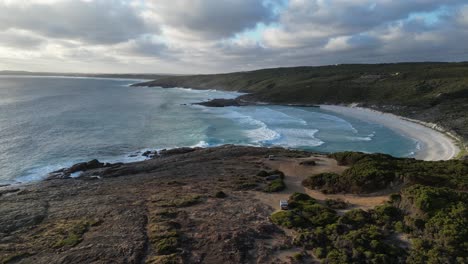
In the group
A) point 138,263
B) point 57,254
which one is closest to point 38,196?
point 57,254

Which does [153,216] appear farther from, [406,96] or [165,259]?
[406,96]

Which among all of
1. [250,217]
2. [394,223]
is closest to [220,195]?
[250,217]

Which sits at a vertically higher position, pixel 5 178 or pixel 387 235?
pixel 387 235

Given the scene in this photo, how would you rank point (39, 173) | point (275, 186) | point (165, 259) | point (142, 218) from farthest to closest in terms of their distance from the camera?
1. point (39, 173)
2. point (275, 186)
3. point (142, 218)
4. point (165, 259)

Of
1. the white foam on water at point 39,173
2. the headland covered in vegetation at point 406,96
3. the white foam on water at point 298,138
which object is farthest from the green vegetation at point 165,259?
the headland covered in vegetation at point 406,96

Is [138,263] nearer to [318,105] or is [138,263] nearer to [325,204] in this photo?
[325,204]
